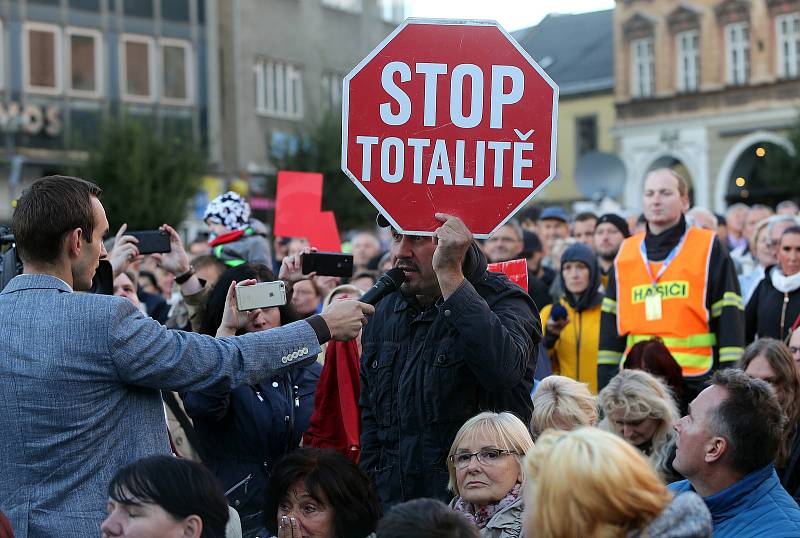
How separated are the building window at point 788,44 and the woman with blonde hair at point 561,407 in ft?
131

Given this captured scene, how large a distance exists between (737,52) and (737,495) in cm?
4344

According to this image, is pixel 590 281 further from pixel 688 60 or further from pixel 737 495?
pixel 688 60

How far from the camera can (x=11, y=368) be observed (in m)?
4.02

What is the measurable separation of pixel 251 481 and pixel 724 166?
1621 inches

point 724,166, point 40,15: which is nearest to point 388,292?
point 40,15

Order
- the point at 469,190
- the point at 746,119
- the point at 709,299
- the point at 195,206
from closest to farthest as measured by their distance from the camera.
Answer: the point at 469,190 → the point at 709,299 → the point at 195,206 → the point at 746,119

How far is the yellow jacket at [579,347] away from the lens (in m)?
8.81

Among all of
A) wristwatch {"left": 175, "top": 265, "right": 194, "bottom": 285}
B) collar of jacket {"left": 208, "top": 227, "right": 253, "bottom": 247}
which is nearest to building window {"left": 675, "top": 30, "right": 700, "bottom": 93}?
collar of jacket {"left": 208, "top": 227, "right": 253, "bottom": 247}

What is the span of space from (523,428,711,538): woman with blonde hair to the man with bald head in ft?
14.7

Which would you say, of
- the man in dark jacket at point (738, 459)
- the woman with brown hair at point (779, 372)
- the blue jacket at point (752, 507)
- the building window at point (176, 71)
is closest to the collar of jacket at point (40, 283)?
the man in dark jacket at point (738, 459)

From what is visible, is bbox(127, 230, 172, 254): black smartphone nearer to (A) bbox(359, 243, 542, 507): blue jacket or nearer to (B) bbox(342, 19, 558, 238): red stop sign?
(A) bbox(359, 243, 542, 507): blue jacket

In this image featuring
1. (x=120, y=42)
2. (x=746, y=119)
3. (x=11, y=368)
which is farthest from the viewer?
(x=746, y=119)

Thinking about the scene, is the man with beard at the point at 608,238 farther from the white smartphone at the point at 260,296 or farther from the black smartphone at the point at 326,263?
the white smartphone at the point at 260,296

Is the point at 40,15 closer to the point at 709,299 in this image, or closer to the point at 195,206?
the point at 195,206
